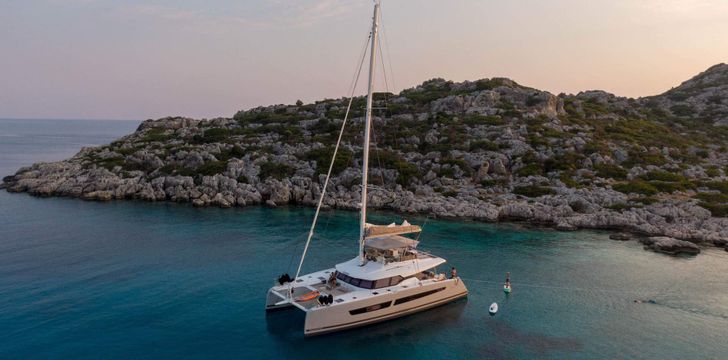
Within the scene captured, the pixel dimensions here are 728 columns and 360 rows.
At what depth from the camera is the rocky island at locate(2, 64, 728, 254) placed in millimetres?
58969

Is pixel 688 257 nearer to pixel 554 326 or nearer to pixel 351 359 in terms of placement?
pixel 554 326

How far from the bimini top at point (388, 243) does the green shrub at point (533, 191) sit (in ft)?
127

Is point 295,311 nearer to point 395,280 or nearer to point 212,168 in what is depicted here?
point 395,280

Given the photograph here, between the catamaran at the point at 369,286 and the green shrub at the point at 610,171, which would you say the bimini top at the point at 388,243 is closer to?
the catamaran at the point at 369,286

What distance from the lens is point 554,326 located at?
29500 mm

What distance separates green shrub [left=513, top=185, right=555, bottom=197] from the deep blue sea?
13.6 metres

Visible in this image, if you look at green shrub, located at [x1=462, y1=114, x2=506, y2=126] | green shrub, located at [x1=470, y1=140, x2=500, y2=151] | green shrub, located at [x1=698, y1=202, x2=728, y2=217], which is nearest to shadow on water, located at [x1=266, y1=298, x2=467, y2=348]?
green shrub, located at [x1=698, y1=202, x2=728, y2=217]

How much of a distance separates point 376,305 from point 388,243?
15.1ft

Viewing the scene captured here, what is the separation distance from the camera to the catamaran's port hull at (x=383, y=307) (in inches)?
1059

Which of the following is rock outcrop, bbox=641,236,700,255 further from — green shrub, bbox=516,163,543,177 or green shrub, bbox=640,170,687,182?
green shrub, bbox=640,170,687,182

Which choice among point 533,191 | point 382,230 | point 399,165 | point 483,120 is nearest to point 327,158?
point 399,165

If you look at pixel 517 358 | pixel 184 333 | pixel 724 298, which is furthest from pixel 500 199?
pixel 184 333

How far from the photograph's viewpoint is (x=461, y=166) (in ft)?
248

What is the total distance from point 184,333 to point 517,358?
1901 centimetres
